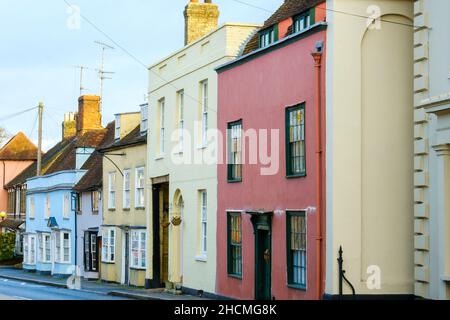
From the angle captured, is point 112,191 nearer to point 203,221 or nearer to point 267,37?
point 203,221

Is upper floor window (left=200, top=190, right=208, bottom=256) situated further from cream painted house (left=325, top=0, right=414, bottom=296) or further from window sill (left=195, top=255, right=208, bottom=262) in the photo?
cream painted house (left=325, top=0, right=414, bottom=296)

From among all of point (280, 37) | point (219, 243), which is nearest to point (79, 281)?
point (219, 243)

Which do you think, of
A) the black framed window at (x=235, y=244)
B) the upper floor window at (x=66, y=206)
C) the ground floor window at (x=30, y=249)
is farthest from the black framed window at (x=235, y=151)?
the ground floor window at (x=30, y=249)

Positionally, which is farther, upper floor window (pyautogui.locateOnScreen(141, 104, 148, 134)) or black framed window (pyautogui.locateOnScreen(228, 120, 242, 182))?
upper floor window (pyautogui.locateOnScreen(141, 104, 148, 134))

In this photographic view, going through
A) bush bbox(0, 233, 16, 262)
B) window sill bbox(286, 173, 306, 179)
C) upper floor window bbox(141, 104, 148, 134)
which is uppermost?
upper floor window bbox(141, 104, 148, 134)

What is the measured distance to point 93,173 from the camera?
2004 inches

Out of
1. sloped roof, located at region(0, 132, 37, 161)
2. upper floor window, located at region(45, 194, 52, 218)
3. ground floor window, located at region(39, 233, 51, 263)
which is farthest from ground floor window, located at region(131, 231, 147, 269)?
sloped roof, located at region(0, 132, 37, 161)

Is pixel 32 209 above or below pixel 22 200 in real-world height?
below

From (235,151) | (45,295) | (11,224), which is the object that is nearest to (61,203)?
(45,295)

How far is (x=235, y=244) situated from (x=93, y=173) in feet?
77.0

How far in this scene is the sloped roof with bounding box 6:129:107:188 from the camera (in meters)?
56.9

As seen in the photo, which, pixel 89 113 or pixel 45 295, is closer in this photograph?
pixel 45 295

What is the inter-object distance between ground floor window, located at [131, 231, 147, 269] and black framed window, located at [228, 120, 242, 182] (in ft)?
35.8
